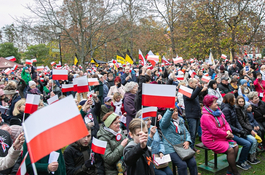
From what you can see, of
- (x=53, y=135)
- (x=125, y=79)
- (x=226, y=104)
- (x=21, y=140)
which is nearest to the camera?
(x=53, y=135)

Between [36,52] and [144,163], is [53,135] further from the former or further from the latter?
[36,52]

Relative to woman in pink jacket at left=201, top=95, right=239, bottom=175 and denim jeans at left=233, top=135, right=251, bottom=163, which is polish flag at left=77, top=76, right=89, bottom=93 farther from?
denim jeans at left=233, top=135, right=251, bottom=163

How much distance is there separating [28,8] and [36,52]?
112 ft

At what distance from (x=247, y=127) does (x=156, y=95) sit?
136 inches

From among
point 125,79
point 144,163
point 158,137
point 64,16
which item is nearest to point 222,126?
point 158,137

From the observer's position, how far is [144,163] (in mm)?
2945

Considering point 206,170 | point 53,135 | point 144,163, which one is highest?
point 53,135

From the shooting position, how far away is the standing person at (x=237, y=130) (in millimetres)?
5094

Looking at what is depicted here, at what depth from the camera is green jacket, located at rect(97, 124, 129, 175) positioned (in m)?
3.48

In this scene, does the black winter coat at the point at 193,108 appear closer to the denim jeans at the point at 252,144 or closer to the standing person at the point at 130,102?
the denim jeans at the point at 252,144

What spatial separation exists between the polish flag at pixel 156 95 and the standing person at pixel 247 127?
3.15m

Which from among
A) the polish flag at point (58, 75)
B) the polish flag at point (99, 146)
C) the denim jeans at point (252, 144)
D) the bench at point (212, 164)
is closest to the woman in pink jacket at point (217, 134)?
the bench at point (212, 164)

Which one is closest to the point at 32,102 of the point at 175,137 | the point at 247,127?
the point at 175,137

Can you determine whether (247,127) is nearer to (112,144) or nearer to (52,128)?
(112,144)
